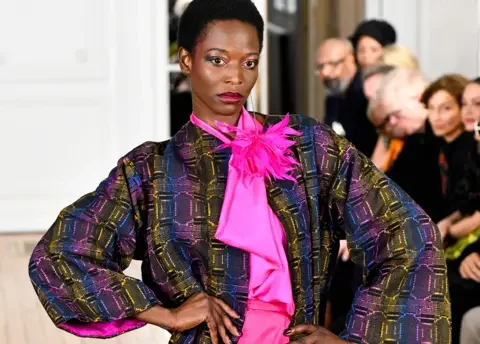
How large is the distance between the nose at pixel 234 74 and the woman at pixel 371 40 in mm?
2554

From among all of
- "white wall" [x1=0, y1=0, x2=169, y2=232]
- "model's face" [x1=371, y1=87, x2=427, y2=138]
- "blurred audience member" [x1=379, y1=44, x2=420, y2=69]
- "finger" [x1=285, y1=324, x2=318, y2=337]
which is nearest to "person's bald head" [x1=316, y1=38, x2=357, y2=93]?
"blurred audience member" [x1=379, y1=44, x2=420, y2=69]

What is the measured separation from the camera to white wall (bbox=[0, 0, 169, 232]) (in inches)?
235

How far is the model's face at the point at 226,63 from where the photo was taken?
1575mm

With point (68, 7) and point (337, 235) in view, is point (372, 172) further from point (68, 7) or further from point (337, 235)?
point (68, 7)

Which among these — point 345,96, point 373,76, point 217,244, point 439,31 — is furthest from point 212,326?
point 439,31

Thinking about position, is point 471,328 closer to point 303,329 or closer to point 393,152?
point 393,152

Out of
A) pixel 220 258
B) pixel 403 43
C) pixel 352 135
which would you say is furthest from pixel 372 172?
pixel 403 43

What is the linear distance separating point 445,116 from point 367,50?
0.95m

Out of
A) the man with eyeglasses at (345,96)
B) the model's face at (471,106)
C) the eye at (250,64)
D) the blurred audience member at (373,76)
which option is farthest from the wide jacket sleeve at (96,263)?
the blurred audience member at (373,76)

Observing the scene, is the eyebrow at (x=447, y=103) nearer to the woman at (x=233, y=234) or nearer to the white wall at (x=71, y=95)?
the woman at (x=233, y=234)

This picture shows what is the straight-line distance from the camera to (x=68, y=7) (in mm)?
5961

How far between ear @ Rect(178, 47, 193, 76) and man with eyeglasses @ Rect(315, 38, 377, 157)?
2.05 m

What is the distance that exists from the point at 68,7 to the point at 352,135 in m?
2.63

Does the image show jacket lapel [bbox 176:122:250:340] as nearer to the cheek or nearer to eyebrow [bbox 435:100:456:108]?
the cheek
